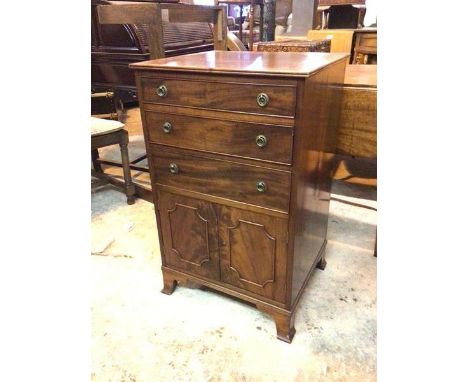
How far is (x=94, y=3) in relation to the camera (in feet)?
7.25

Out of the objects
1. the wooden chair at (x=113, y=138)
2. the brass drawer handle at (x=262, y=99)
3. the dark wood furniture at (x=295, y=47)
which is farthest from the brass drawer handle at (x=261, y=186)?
the wooden chair at (x=113, y=138)

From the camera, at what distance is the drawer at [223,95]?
886 millimetres

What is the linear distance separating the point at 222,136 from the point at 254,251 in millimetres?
399

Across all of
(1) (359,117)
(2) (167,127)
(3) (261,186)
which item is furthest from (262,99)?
(1) (359,117)

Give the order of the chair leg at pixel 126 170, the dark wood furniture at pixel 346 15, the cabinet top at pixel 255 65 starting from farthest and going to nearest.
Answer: the dark wood furniture at pixel 346 15 < the chair leg at pixel 126 170 < the cabinet top at pixel 255 65

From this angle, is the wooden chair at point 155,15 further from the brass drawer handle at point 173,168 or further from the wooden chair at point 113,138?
the brass drawer handle at point 173,168

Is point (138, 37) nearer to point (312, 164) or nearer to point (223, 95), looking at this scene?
point (223, 95)

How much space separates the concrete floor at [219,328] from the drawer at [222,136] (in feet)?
2.18

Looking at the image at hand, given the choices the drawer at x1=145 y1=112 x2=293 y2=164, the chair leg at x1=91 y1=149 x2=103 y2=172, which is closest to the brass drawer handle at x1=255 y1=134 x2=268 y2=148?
the drawer at x1=145 y1=112 x2=293 y2=164

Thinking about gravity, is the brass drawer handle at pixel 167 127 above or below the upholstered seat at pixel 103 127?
above

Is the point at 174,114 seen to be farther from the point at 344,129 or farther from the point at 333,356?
the point at 333,356
